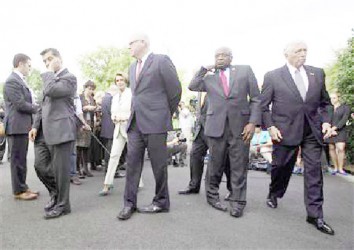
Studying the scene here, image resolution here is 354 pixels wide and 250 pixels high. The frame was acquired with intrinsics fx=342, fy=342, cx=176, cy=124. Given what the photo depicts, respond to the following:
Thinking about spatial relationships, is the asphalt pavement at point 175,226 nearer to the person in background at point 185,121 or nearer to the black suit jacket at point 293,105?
the black suit jacket at point 293,105

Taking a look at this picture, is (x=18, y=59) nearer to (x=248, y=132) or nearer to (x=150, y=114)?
(x=150, y=114)

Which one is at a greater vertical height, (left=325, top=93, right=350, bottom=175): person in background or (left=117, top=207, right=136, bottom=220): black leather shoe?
(left=325, top=93, right=350, bottom=175): person in background

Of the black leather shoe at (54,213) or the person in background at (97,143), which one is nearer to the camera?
the black leather shoe at (54,213)

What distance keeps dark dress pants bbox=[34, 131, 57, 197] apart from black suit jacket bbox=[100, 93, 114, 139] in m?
2.36

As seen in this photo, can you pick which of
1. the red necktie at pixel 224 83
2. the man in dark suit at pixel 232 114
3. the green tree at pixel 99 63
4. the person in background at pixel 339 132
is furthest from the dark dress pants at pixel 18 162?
the green tree at pixel 99 63

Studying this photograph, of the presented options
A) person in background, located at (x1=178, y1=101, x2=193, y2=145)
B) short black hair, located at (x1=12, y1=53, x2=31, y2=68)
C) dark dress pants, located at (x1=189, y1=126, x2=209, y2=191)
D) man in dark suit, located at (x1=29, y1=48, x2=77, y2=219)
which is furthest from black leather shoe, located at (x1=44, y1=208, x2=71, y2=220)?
person in background, located at (x1=178, y1=101, x2=193, y2=145)

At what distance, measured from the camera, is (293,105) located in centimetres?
396

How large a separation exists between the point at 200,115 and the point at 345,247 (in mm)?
2690

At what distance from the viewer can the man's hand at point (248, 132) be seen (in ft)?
13.4

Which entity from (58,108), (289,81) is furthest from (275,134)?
(58,108)

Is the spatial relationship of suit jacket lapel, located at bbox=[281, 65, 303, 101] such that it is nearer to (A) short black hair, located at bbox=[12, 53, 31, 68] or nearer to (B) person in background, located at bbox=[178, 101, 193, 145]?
(A) short black hair, located at bbox=[12, 53, 31, 68]

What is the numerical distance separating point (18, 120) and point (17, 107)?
0.61 feet

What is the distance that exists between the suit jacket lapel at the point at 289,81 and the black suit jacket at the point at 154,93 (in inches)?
49.6

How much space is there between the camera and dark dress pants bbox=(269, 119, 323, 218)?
370 centimetres
